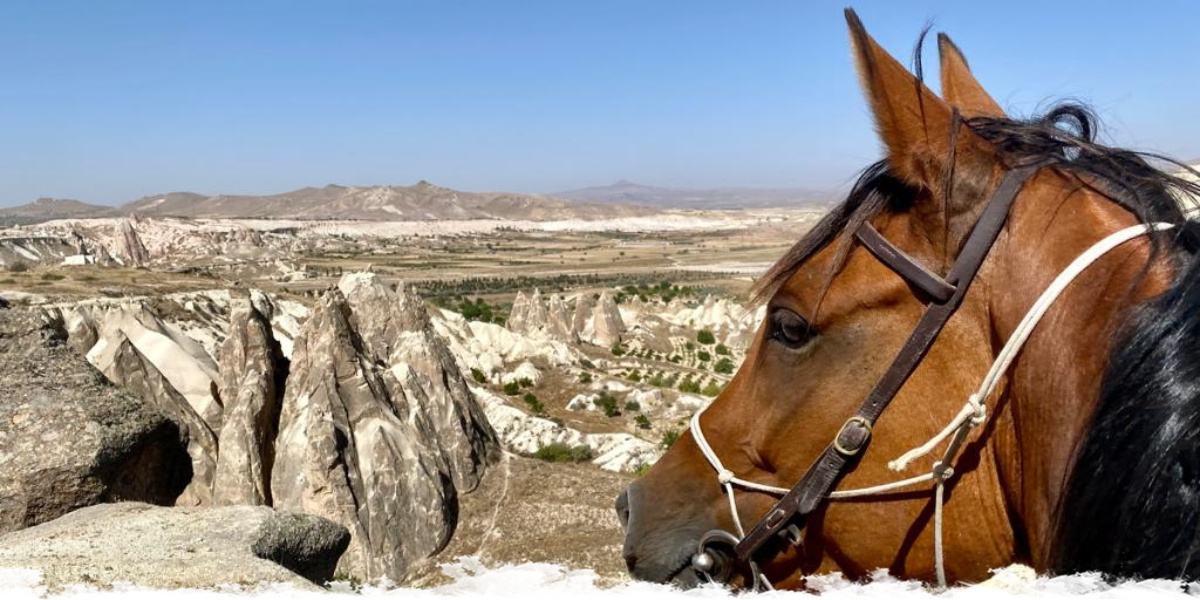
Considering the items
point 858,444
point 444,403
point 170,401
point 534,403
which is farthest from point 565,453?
point 858,444

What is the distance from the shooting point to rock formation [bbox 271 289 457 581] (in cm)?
1094

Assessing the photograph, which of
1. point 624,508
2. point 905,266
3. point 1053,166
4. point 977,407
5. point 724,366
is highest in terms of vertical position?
point 1053,166

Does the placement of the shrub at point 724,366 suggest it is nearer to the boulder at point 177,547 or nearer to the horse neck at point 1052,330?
the boulder at point 177,547

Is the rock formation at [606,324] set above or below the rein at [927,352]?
below

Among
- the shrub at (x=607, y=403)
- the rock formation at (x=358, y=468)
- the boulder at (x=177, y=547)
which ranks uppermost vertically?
the boulder at (x=177, y=547)

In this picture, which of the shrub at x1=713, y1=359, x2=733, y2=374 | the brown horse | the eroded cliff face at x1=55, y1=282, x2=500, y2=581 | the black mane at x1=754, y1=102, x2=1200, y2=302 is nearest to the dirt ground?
the eroded cliff face at x1=55, y1=282, x2=500, y2=581

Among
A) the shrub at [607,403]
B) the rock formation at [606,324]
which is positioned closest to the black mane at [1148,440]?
the shrub at [607,403]

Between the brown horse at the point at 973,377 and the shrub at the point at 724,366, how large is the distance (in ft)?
102

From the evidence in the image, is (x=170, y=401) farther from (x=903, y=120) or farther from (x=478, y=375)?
(x=903, y=120)

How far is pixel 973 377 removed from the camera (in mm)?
1683

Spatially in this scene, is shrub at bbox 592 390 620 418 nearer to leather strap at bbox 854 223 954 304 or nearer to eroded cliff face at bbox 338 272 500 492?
eroded cliff face at bbox 338 272 500 492

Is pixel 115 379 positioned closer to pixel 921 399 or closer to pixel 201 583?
pixel 201 583

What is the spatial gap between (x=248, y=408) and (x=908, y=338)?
11.8 m

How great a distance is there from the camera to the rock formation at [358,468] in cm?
1094
